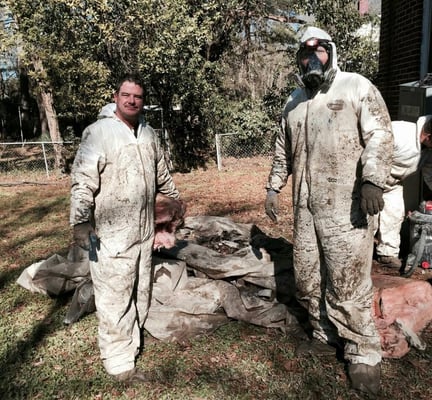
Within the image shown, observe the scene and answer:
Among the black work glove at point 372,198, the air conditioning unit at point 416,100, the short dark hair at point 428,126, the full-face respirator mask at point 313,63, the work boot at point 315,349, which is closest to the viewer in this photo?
the black work glove at point 372,198

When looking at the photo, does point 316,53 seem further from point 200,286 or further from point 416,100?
point 416,100

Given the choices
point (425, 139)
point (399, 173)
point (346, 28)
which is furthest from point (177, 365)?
point (346, 28)

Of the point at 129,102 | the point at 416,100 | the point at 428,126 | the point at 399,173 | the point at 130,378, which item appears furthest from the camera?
the point at 416,100

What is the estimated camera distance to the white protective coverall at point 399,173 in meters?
4.29

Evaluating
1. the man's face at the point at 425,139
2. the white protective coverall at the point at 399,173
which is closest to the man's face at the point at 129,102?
the white protective coverall at the point at 399,173

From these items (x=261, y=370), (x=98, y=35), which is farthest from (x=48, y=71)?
(x=261, y=370)

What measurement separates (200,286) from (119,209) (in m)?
1.30

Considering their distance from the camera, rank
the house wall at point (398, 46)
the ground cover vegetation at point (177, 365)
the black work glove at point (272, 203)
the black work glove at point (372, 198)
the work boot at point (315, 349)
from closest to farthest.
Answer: the black work glove at point (372, 198), the ground cover vegetation at point (177, 365), the work boot at point (315, 349), the black work glove at point (272, 203), the house wall at point (398, 46)

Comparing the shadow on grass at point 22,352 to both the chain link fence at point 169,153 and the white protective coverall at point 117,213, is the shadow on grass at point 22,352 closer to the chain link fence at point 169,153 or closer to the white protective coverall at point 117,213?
the white protective coverall at point 117,213

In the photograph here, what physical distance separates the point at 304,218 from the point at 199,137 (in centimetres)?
1019

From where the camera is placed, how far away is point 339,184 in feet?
8.94

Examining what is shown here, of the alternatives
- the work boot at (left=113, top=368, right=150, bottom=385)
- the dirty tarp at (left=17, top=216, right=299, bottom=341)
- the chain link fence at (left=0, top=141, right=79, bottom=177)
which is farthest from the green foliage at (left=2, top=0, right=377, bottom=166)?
the work boot at (left=113, top=368, right=150, bottom=385)

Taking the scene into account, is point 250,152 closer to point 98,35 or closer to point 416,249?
point 98,35

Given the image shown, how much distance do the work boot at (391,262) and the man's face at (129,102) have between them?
3.31 m
